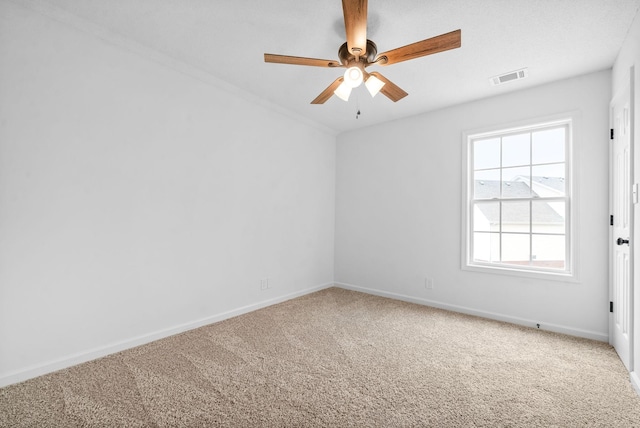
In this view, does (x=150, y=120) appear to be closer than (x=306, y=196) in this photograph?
Yes

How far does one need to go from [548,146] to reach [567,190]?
0.50 m

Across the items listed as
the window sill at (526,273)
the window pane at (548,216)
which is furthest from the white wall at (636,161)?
the window pane at (548,216)

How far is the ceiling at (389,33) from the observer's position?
1994mm

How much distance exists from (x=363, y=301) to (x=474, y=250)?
4.88ft

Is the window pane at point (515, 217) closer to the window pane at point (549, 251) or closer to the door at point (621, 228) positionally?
the window pane at point (549, 251)

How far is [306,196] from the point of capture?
13.8ft

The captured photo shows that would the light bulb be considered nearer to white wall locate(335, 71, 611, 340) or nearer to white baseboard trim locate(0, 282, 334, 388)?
white wall locate(335, 71, 611, 340)

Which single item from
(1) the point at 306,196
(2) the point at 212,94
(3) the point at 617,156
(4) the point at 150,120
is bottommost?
(1) the point at 306,196

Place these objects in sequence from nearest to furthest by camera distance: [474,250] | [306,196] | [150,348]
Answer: [150,348], [474,250], [306,196]

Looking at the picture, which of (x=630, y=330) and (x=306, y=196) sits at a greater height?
(x=306, y=196)

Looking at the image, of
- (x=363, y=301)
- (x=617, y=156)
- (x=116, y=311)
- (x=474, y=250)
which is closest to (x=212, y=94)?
(x=116, y=311)

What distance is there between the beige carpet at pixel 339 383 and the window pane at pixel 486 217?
3.70 ft

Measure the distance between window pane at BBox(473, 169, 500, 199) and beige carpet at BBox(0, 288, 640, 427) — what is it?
1479mm

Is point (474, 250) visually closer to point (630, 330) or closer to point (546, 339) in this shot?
point (546, 339)
